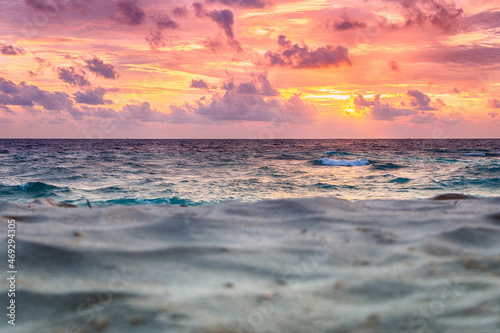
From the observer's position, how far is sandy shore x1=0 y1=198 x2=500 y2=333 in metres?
1.60

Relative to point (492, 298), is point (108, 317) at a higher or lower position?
lower

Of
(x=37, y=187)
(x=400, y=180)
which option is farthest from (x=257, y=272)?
(x=400, y=180)

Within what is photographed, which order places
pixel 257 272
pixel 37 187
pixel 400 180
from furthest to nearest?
pixel 400 180 < pixel 37 187 < pixel 257 272

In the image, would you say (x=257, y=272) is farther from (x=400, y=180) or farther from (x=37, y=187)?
(x=400, y=180)

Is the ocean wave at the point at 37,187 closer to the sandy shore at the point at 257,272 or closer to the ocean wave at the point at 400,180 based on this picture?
the sandy shore at the point at 257,272

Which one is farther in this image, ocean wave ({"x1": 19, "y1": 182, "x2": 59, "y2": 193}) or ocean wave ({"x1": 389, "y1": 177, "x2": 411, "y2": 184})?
ocean wave ({"x1": 389, "y1": 177, "x2": 411, "y2": 184})

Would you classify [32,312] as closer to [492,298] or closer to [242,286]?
[242,286]

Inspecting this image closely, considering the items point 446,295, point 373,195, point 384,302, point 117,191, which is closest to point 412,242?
point 446,295

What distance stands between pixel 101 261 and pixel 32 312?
1.53ft

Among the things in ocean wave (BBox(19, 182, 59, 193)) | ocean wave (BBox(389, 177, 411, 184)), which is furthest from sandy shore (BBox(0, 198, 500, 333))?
ocean wave (BBox(389, 177, 411, 184))

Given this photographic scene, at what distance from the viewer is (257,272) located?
1990mm

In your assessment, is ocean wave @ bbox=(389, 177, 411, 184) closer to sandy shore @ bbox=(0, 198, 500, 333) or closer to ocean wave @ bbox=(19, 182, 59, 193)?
sandy shore @ bbox=(0, 198, 500, 333)

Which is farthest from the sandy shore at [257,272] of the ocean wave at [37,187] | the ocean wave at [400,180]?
the ocean wave at [400,180]

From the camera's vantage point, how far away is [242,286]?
6.02 feet
